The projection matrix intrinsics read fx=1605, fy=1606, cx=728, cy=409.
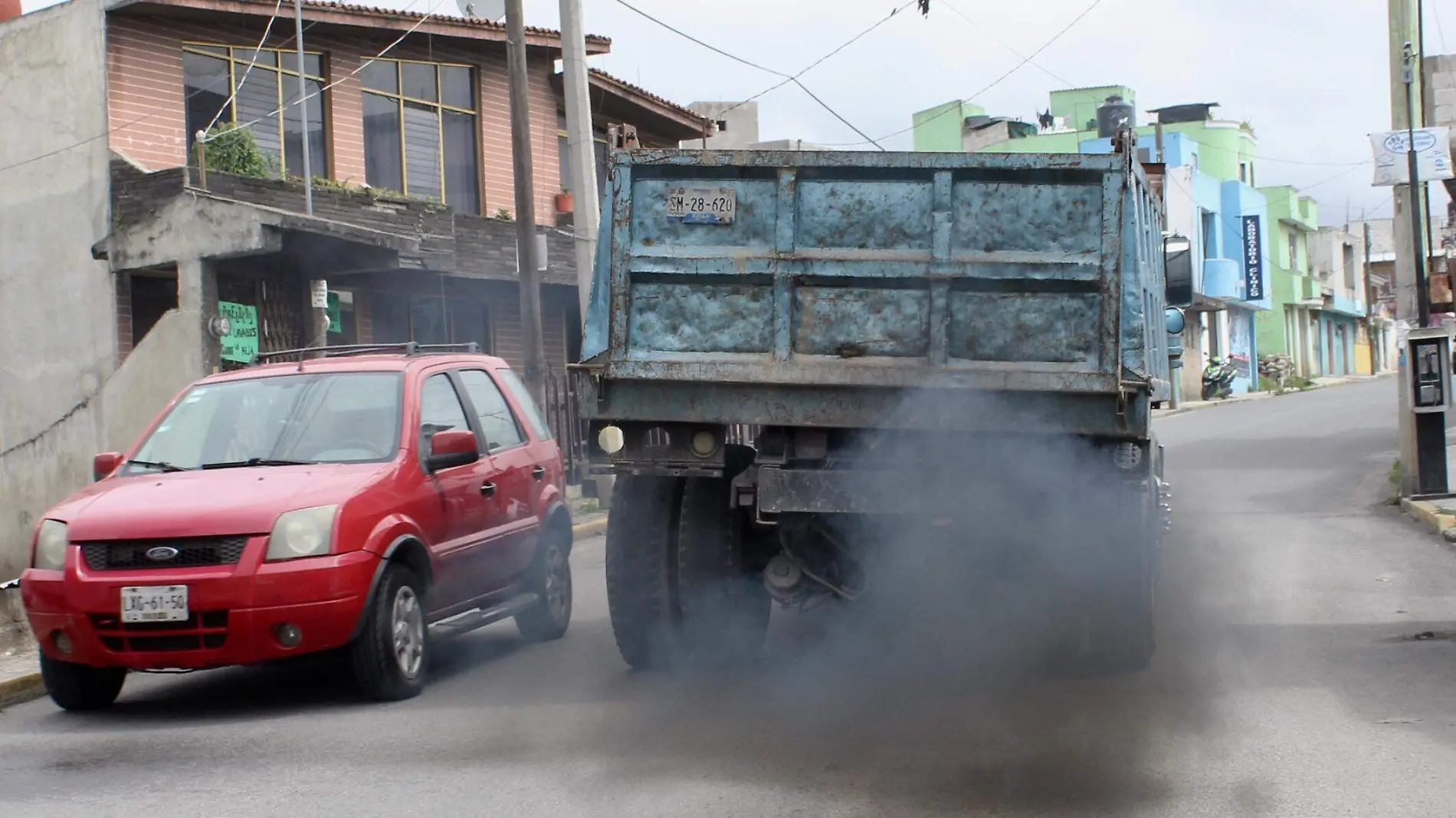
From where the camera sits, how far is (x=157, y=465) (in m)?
8.10

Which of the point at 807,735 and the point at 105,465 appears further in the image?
the point at 105,465

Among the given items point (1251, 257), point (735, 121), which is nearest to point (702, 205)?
point (735, 121)

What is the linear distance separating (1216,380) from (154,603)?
145ft

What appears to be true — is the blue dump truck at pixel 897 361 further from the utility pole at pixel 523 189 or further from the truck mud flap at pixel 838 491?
the utility pole at pixel 523 189

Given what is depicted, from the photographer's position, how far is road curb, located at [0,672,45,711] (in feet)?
26.4

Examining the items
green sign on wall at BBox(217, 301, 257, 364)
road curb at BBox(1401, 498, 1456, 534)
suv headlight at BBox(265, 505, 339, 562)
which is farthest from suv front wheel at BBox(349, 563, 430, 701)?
road curb at BBox(1401, 498, 1456, 534)

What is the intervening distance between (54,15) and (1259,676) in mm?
16051

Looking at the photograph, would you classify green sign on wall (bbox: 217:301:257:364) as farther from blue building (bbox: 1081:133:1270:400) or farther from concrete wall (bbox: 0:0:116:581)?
blue building (bbox: 1081:133:1270:400)

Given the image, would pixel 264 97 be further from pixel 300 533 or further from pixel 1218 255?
pixel 1218 255

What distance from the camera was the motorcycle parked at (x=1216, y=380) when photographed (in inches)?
1886

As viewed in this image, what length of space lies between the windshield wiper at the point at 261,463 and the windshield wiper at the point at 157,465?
5.7 inches

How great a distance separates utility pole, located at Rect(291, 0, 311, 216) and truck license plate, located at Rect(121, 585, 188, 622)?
11123mm

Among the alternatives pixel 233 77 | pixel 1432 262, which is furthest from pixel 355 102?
pixel 1432 262

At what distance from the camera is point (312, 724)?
7.05 m
